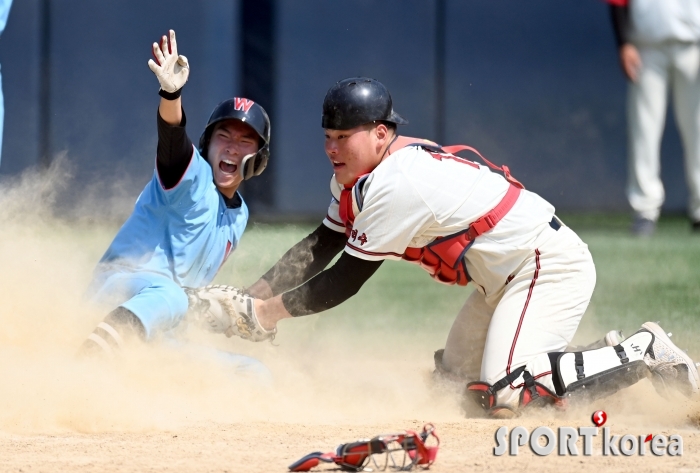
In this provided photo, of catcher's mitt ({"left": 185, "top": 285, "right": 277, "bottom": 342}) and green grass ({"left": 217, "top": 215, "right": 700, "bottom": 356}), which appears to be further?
green grass ({"left": 217, "top": 215, "right": 700, "bottom": 356})

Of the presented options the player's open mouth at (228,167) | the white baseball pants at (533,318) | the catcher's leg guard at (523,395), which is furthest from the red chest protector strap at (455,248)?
the player's open mouth at (228,167)

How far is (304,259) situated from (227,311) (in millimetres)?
678

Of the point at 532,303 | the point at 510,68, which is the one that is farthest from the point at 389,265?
the point at 532,303

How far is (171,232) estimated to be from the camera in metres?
5.12

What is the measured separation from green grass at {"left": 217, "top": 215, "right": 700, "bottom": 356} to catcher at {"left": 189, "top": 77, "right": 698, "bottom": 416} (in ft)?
5.22

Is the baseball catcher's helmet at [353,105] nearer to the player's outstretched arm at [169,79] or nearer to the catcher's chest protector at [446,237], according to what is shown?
the catcher's chest protector at [446,237]

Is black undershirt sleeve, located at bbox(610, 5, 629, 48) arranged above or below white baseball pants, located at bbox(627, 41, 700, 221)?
above

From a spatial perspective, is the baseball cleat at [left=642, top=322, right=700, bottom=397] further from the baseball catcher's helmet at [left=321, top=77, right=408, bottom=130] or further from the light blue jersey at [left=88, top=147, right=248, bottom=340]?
the light blue jersey at [left=88, top=147, right=248, bottom=340]

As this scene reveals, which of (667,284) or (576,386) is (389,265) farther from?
(576,386)

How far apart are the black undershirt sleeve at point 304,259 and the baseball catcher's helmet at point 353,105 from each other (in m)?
0.86

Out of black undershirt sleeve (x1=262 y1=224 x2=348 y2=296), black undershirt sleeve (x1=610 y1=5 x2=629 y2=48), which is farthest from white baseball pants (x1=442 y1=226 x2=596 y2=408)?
black undershirt sleeve (x1=610 y1=5 x2=629 y2=48)

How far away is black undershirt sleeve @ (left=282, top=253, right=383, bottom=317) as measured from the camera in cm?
454

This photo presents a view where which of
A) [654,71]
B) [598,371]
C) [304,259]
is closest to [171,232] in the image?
[304,259]

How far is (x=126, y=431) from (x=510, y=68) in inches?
420
